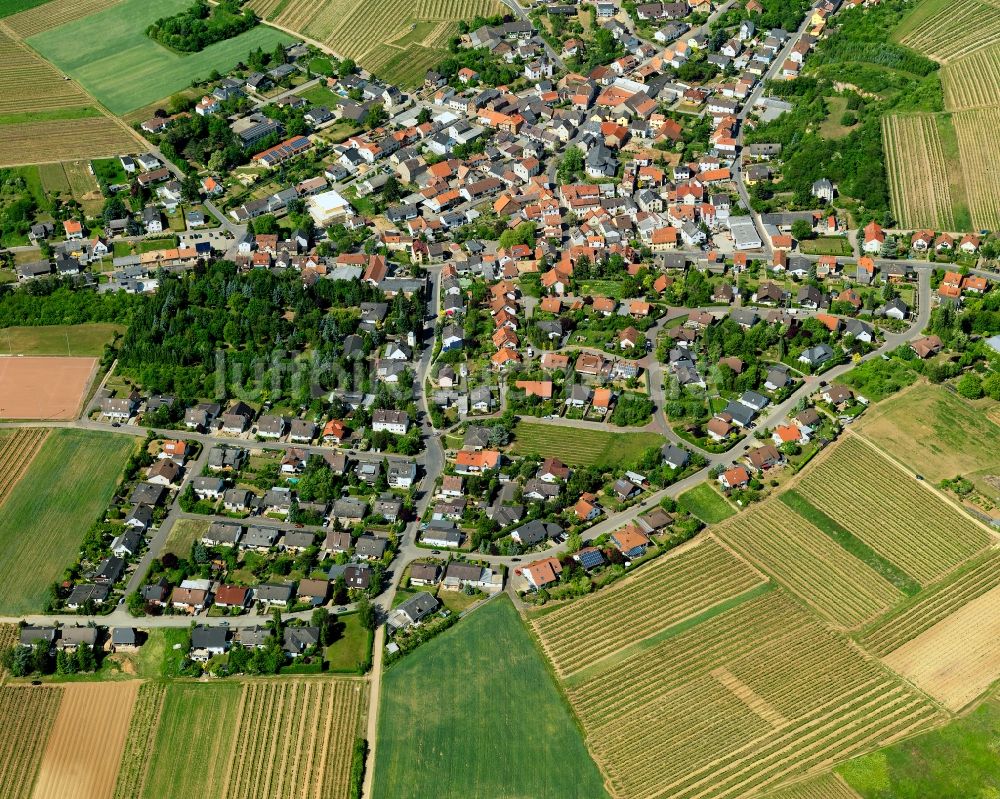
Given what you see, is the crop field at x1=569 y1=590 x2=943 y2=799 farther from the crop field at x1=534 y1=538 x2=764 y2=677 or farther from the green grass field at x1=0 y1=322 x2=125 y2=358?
the green grass field at x1=0 y1=322 x2=125 y2=358

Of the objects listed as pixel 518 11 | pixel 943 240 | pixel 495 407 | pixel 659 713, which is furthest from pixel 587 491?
pixel 518 11

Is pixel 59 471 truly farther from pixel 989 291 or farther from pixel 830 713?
pixel 989 291

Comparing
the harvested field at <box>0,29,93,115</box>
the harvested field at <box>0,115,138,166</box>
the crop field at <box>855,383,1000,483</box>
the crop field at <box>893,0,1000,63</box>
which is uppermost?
the crop field at <box>893,0,1000,63</box>

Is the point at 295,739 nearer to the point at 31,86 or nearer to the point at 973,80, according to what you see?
the point at 31,86

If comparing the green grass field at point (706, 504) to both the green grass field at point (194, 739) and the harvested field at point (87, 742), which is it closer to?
the green grass field at point (194, 739)

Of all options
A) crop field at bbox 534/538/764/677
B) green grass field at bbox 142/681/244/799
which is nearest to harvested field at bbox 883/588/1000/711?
crop field at bbox 534/538/764/677

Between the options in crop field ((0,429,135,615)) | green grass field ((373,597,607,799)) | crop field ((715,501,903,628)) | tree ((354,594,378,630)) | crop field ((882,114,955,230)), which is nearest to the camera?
green grass field ((373,597,607,799))

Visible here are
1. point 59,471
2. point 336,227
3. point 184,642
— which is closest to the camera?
point 184,642
